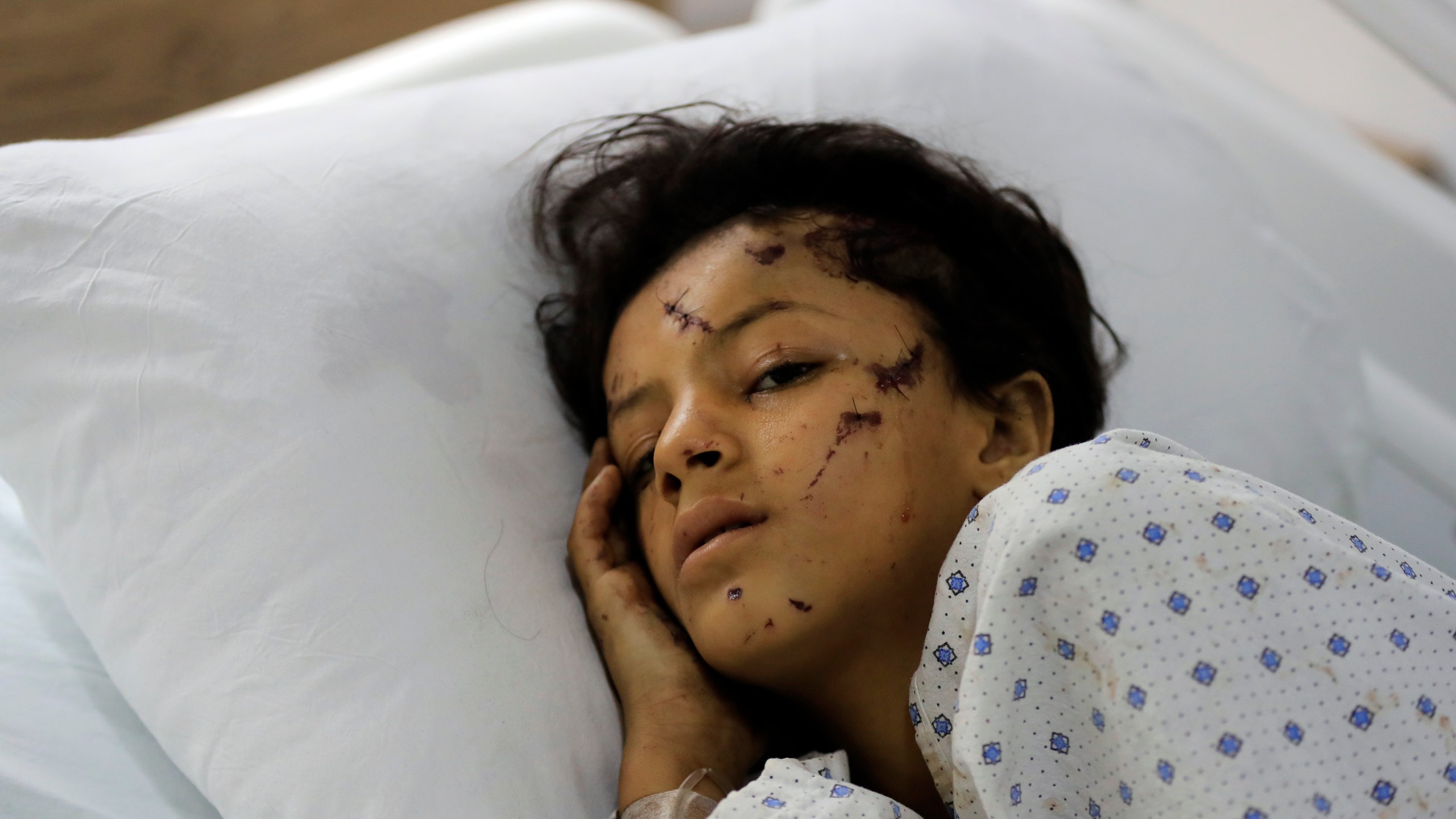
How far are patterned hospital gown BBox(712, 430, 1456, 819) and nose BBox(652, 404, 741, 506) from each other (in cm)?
21

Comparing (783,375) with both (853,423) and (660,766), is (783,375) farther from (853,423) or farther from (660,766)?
(660,766)

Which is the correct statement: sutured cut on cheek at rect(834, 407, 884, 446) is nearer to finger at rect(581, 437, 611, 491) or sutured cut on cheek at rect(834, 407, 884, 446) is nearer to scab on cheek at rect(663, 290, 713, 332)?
scab on cheek at rect(663, 290, 713, 332)

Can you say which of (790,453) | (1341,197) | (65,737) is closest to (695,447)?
(790,453)

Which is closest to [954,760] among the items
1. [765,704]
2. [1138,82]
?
[765,704]

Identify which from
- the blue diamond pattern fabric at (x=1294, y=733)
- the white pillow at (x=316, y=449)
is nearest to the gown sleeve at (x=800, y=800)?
the white pillow at (x=316, y=449)

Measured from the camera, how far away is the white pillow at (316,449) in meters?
0.77

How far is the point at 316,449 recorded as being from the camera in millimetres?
844

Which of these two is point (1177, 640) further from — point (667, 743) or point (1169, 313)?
point (1169, 313)

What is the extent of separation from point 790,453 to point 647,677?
0.68 ft

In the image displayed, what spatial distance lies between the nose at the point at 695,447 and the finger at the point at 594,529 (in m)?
0.11

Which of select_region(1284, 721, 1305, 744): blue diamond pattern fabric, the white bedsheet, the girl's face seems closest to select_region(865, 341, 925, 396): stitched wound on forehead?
the girl's face

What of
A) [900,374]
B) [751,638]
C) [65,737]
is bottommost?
[65,737]

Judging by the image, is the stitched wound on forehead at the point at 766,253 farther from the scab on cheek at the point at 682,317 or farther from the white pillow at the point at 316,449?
the white pillow at the point at 316,449

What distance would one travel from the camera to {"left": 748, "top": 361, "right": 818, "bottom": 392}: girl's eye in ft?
2.82
